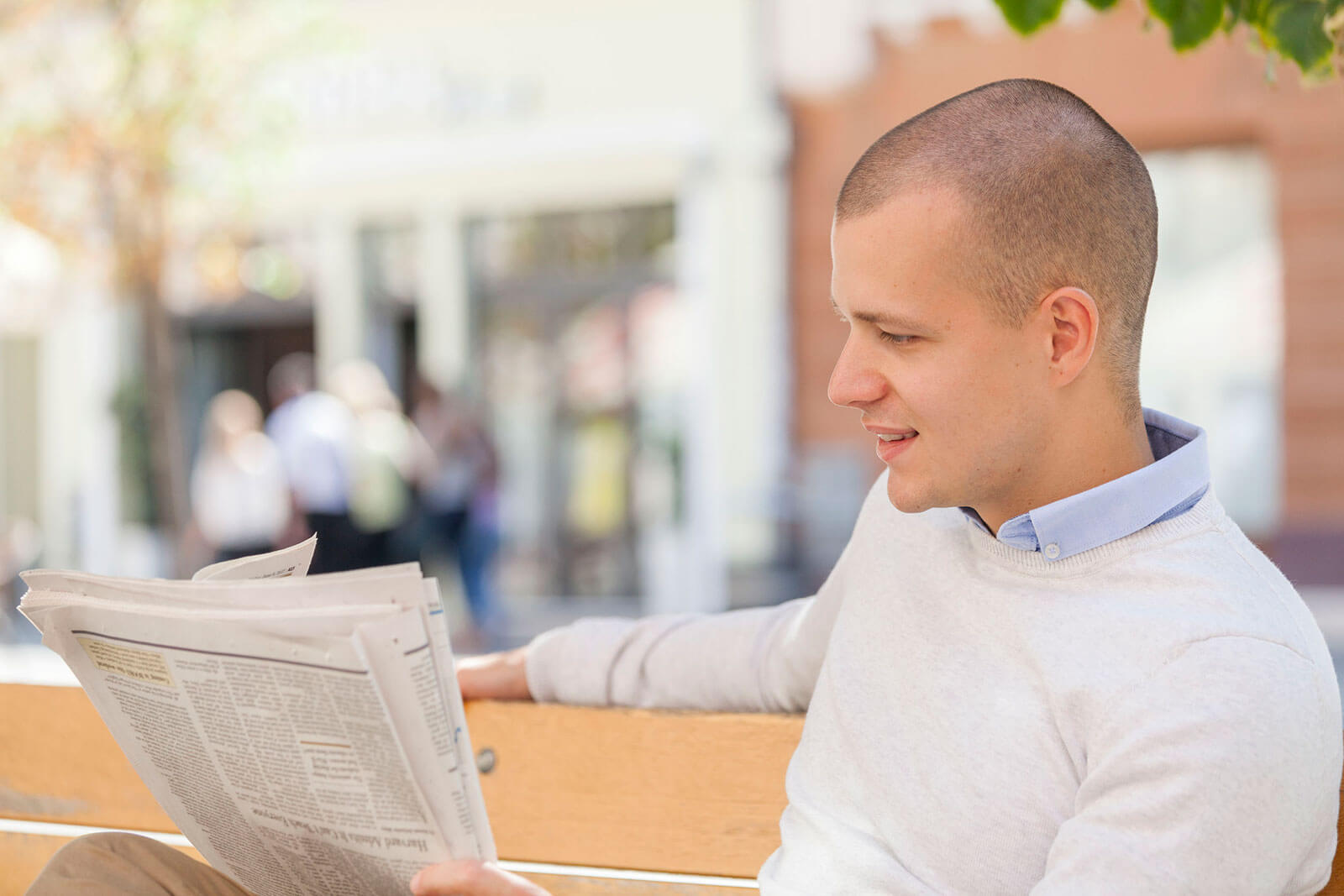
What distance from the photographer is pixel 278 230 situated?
428 inches

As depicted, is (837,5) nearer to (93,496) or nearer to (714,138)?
(714,138)

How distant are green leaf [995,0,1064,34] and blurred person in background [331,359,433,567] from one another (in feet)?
18.5

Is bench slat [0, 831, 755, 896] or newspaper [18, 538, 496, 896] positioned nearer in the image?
newspaper [18, 538, 496, 896]

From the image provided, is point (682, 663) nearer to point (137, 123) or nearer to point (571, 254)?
point (137, 123)

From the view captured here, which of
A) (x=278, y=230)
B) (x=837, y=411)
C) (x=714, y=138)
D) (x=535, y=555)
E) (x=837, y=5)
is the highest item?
(x=837, y=5)

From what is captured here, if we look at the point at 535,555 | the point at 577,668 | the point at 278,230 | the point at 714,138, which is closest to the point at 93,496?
the point at 278,230

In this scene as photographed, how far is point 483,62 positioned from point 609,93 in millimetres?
1068

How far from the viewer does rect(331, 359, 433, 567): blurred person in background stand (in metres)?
7.29

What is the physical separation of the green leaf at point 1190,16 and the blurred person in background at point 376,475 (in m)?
5.80

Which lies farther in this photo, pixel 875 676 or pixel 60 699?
pixel 60 699

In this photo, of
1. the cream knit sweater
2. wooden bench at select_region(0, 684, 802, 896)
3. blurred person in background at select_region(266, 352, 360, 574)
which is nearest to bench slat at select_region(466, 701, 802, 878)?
wooden bench at select_region(0, 684, 802, 896)

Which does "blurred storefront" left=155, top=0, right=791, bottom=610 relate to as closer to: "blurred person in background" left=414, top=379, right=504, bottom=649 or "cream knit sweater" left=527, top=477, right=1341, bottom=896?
"blurred person in background" left=414, top=379, right=504, bottom=649

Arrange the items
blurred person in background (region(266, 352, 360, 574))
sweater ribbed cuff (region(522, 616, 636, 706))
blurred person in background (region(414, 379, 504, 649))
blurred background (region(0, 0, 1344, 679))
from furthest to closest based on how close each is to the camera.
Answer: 1. blurred person in background (region(414, 379, 504, 649))
2. blurred background (region(0, 0, 1344, 679))
3. blurred person in background (region(266, 352, 360, 574))
4. sweater ribbed cuff (region(522, 616, 636, 706))

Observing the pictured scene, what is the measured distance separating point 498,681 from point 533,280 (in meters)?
8.49
